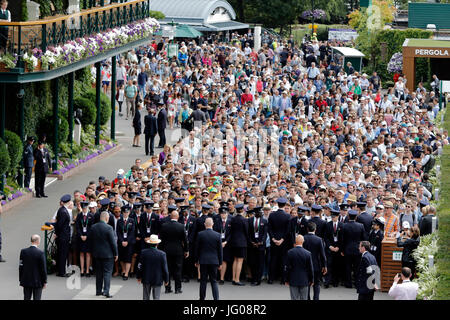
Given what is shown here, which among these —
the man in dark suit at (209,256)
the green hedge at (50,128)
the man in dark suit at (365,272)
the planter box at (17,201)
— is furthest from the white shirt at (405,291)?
the green hedge at (50,128)

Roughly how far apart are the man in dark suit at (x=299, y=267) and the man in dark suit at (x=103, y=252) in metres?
3.29

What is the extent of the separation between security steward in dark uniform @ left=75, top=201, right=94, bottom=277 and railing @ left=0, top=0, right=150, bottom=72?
5.15 meters

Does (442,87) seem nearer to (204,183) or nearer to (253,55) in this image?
(253,55)

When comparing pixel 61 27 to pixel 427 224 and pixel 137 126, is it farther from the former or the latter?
pixel 427 224

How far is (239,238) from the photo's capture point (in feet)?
65.3

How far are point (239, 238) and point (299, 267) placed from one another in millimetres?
2602

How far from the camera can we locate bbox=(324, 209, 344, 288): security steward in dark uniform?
19.9 meters

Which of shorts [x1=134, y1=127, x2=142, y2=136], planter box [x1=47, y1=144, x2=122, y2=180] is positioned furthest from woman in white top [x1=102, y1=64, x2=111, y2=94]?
shorts [x1=134, y1=127, x2=142, y2=136]

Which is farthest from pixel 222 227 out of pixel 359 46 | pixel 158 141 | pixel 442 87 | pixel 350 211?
pixel 359 46

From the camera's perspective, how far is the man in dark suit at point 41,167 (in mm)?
25594

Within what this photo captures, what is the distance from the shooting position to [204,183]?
23.6 metres

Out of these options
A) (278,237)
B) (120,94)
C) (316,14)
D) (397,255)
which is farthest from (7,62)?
(316,14)
